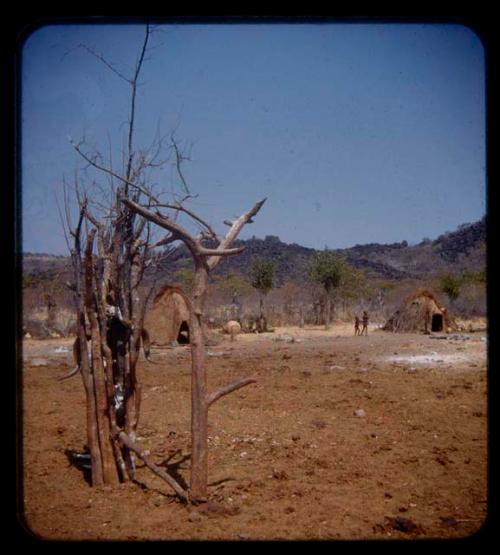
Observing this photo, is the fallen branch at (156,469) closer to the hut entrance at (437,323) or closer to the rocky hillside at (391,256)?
the hut entrance at (437,323)

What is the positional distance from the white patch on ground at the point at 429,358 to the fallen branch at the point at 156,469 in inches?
361

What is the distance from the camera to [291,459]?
20.2 ft

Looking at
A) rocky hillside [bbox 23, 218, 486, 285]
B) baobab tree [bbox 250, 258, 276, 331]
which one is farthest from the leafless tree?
rocky hillside [bbox 23, 218, 486, 285]

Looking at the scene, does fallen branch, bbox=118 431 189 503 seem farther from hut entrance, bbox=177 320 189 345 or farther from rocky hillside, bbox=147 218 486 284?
rocky hillside, bbox=147 218 486 284

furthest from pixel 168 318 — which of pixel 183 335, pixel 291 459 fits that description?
pixel 291 459

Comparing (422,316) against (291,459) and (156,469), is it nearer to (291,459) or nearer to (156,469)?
(291,459)

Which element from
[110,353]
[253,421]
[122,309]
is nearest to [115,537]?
[110,353]

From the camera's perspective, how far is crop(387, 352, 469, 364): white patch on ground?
13.1m

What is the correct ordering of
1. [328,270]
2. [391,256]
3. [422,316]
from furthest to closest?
[391,256]
[328,270]
[422,316]

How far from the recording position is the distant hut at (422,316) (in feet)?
74.9

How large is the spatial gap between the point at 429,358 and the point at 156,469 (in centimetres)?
1012

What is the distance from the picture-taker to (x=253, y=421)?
26.0 feet

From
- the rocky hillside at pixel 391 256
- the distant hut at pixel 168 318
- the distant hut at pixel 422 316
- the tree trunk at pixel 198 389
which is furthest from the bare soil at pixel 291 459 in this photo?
the rocky hillside at pixel 391 256
